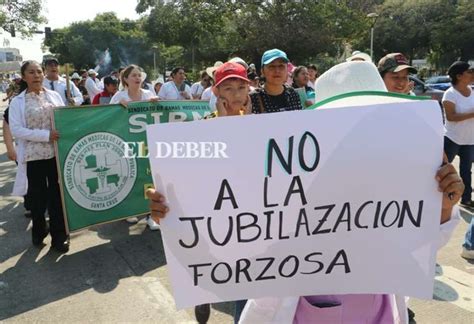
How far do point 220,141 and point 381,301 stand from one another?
2.58ft

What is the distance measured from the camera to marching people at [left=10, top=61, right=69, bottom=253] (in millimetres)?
4238

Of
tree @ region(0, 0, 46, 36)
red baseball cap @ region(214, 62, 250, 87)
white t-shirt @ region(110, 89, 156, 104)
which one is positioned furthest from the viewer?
tree @ region(0, 0, 46, 36)

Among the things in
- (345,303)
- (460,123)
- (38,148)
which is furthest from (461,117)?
(38,148)

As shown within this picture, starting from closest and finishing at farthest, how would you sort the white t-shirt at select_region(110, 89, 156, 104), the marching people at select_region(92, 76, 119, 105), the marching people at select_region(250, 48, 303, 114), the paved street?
1. the marching people at select_region(250, 48, 303, 114)
2. the paved street
3. the white t-shirt at select_region(110, 89, 156, 104)
4. the marching people at select_region(92, 76, 119, 105)

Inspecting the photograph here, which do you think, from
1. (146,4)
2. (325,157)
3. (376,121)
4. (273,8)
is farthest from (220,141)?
(146,4)

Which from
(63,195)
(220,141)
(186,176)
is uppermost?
(220,141)

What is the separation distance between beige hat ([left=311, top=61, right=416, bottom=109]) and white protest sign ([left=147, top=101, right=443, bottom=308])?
28 millimetres

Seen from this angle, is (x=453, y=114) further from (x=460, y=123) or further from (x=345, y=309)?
(x=345, y=309)

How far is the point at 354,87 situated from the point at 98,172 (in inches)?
145

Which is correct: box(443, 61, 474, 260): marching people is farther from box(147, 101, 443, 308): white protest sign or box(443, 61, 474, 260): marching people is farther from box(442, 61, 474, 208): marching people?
box(147, 101, 443, 308): white protest sign

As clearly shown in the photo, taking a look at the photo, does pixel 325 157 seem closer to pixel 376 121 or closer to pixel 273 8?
pixel 376 121

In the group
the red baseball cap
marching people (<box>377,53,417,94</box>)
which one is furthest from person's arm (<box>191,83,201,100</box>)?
the red baseball cap

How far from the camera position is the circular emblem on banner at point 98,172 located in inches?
176

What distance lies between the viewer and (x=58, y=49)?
65.8 meters
